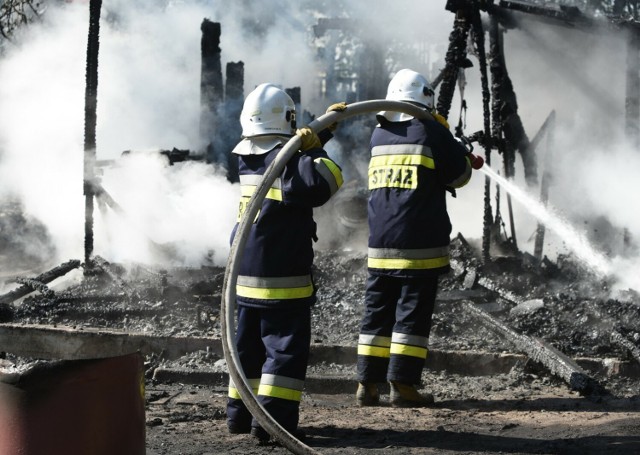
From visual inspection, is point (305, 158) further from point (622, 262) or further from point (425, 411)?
point (622, 262)

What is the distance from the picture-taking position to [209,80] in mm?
17547

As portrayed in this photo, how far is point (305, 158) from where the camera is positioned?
480cm

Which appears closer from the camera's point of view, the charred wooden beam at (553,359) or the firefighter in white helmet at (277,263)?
the firefighter in white helmet at (277,263)

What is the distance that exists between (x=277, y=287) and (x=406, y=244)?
1323 millimetres

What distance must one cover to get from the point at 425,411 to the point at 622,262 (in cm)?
619

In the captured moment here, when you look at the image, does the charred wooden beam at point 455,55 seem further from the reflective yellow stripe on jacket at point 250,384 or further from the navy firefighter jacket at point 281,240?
the reflective yellow stripe on jacket at point 250,384

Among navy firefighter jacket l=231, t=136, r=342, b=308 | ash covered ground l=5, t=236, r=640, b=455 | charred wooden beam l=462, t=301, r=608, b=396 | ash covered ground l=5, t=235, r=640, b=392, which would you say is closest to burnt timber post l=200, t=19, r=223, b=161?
ash covered ground l=5, t=236, r=640, b=455

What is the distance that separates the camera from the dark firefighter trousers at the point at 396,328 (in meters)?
5.86

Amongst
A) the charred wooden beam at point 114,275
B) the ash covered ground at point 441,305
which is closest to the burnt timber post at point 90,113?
the charred wooden beam at point 114,275

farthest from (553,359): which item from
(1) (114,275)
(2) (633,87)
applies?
(2) (633,87)

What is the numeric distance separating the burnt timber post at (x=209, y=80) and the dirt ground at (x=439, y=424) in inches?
432

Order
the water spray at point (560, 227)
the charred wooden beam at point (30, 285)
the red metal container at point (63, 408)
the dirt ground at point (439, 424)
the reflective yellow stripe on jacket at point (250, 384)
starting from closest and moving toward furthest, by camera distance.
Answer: the red metal container at point (63, 408)
the dirt ground at point (439, 424)
the reflective yellow stripe on jacket at point (250, 384)
the charred wooden beam at point (30, 285)
the water spray at point (560, 227)

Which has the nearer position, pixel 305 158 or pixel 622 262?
pixel 305 158

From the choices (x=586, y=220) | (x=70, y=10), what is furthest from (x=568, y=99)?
(x=70, y=10)
